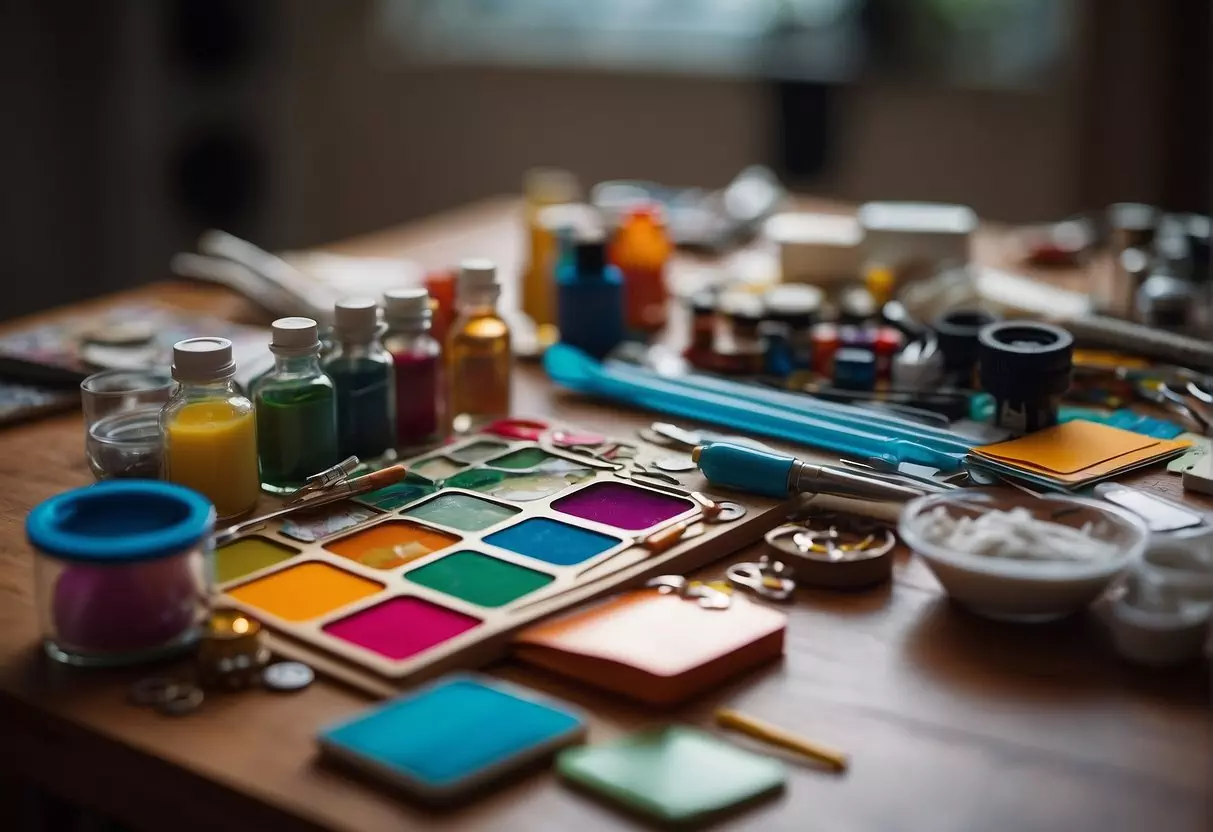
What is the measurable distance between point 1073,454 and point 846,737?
449mm

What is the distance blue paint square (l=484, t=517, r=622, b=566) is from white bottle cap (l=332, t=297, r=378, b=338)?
0.70ft

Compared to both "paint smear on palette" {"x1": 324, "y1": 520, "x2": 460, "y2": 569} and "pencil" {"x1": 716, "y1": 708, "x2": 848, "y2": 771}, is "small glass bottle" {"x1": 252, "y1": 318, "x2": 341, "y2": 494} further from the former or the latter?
"pencil" {"x1": 716, "y1": 708, "x2": 848, "y2": 771}

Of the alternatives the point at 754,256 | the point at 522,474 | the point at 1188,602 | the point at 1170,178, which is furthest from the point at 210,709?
the point at 1170,178

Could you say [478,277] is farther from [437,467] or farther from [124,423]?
[124,423]

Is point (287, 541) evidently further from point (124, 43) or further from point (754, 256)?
point (124, 43)

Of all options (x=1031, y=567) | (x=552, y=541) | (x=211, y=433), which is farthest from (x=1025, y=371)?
(x=211, y=433)

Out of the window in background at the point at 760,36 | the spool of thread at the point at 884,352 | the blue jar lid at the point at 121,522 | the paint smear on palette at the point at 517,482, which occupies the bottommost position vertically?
the paint smear on palette at the point at 517,482

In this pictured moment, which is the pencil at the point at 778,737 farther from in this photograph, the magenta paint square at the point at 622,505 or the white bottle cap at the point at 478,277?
the white bottle cap at the point at 478,277

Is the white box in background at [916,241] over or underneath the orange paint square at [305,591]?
over

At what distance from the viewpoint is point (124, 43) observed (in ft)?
9.86

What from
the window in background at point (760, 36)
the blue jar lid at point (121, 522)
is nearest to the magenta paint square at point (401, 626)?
the blue jar lid at point (121, 522)

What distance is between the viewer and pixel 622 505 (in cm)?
100

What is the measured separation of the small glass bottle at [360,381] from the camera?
1051mm

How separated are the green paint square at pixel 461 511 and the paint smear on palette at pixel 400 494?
1cm
